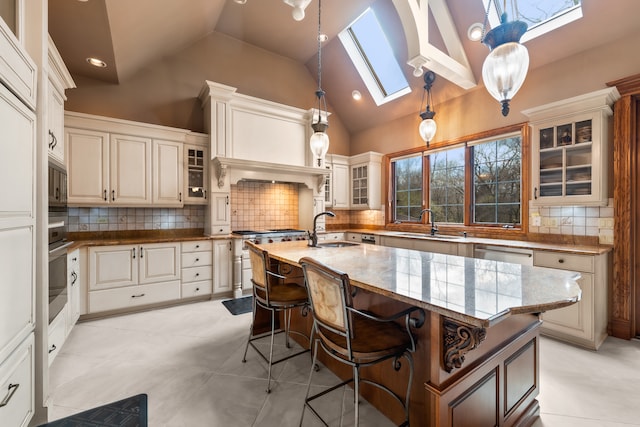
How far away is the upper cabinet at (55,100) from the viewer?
7.07 ft

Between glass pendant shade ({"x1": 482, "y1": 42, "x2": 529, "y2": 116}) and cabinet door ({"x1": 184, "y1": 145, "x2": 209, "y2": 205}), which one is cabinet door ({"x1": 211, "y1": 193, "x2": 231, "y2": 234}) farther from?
glass pendant shade ({"x1": 482, "y1": 42, "x2": 529, "y2": 116})

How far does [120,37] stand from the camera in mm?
2766

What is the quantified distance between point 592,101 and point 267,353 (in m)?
3.81

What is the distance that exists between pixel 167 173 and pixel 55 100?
1.46m

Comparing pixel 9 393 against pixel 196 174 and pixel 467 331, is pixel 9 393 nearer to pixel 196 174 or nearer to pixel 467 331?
pixel 467 331

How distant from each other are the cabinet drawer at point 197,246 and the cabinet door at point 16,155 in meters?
2.37

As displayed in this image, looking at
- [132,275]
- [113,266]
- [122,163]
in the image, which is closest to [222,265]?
[132,275]

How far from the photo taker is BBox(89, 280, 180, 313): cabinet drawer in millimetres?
3164

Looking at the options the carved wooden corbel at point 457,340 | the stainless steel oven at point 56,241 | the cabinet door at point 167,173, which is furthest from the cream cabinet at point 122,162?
the carved wooden corbel at point 457,340

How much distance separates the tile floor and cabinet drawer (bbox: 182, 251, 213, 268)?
98 cm

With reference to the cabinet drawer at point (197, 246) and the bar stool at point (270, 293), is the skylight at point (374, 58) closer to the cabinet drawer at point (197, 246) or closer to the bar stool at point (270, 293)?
the cabinet drawer at point (197, 246)

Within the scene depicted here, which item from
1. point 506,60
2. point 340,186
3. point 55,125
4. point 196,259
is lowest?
point 196,259

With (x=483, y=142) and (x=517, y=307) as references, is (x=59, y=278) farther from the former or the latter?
(x=483, y=142)

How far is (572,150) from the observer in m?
2.90
